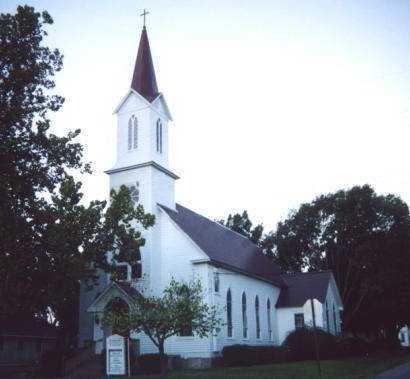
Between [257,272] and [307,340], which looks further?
[257,272]

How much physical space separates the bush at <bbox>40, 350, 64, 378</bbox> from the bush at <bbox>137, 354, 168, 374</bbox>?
4970 millimetres

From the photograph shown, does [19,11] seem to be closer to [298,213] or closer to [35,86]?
[35,86]

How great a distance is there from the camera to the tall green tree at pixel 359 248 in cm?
4862

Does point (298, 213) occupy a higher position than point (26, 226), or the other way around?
point (298, 213)

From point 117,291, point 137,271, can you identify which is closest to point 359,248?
point 137,271

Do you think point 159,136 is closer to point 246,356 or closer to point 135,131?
point 135,131

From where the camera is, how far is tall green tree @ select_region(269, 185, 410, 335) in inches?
1914

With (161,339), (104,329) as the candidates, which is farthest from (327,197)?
(161,339)

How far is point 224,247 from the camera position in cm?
3862

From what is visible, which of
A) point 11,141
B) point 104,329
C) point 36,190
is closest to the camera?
point 11,141

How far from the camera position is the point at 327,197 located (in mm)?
55219

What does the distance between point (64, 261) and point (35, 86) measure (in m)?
8.25

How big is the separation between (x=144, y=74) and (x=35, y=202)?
1779 centimetres

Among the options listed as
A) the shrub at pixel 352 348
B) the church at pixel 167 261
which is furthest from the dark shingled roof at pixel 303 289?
the shrub at pixel 352 348
